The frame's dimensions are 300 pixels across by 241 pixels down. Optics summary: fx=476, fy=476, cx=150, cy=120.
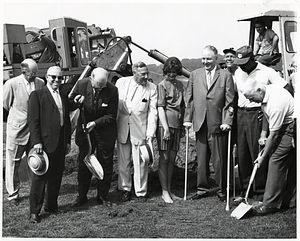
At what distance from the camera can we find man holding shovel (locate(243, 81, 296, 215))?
5.43 m

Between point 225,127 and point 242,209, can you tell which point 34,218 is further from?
point 225,127

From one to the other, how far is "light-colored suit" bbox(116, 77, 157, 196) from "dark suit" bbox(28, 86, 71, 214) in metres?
0.87

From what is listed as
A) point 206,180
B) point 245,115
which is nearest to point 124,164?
point 206,180

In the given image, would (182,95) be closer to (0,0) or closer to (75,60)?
(0,0)

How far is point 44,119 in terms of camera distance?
18.5 feet

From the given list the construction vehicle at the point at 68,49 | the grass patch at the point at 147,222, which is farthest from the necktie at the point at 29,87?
the construction vehicle at the point at 68,49

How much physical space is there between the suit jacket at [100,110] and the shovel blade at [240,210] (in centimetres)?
184

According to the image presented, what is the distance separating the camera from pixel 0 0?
6363mm

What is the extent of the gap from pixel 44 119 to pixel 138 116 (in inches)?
52.1

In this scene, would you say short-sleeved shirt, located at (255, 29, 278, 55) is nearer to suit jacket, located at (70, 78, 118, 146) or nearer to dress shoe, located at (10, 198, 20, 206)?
suit jacket, located at (70, 78, 118, 146)

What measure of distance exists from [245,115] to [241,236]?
1.62 metres

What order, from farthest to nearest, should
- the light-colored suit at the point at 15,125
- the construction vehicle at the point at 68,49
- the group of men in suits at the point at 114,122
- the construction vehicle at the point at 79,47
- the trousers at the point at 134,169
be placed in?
1. the construction vehicle at the point at 68,49
2. the construction vehicle at the point at 79,47
3. the trousers at the point at 134,169
4. the light-colored suit at the point at 15,125
5. the group of men in suits at the point at 114,122

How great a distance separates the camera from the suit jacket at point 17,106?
608cm

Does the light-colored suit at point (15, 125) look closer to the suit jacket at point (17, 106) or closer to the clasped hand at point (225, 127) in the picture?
the suit jacket at point (17, 106)
